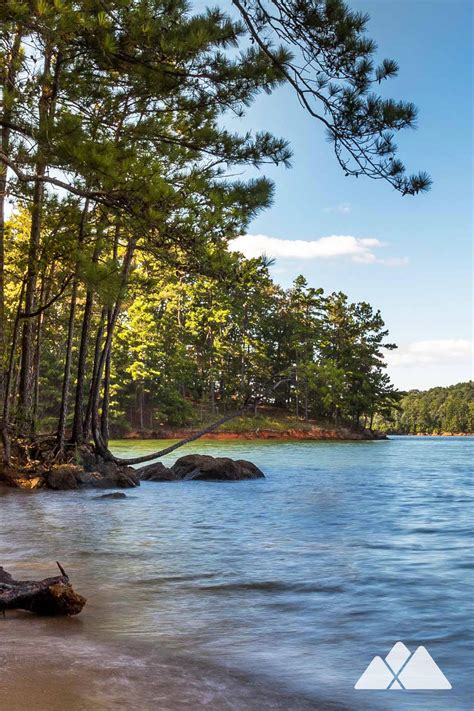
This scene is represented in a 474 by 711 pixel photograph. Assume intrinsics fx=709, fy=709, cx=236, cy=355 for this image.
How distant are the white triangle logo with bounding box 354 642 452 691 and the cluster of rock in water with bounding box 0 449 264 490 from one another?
414 inches

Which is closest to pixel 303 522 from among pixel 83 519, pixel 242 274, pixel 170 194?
pixel 83 519

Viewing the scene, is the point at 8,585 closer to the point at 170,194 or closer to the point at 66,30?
the point at 170,194

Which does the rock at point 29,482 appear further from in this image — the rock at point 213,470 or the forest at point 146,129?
the rock at point 213,470

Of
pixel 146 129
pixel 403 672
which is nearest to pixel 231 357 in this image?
pixel 146 129

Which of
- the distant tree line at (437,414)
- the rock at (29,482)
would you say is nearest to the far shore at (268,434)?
the rock at (29,482)

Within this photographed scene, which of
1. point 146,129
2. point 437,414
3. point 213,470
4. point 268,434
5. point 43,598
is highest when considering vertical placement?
point 146,129

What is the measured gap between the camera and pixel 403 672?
4.34 m

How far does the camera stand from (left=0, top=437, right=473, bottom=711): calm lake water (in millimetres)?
3715

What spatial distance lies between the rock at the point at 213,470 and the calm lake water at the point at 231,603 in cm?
549

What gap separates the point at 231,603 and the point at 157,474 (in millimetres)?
12639

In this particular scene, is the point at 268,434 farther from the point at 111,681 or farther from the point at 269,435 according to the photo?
the point at 111,681

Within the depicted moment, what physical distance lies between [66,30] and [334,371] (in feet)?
145

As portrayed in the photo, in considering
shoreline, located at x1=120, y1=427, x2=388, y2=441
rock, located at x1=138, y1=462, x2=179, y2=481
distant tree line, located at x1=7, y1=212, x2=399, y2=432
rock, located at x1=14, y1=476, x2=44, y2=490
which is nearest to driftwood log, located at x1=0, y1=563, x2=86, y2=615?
rock, located at x1=14, y1=476, x2=44, y2=490

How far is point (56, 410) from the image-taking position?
45.0 m
